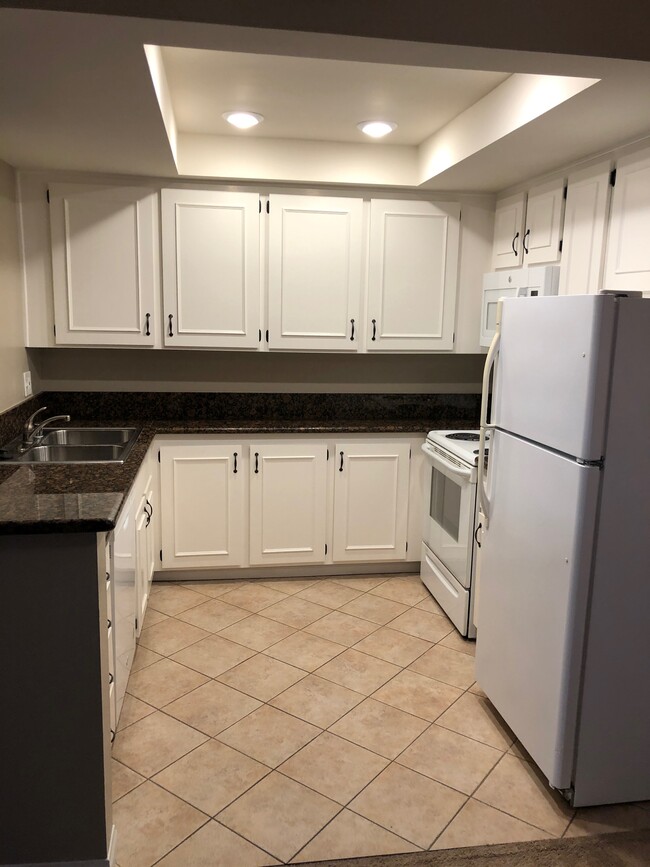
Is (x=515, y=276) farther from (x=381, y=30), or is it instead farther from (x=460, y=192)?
(x=381, y=30)

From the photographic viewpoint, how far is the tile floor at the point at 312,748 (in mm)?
2014

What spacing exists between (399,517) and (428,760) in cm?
167

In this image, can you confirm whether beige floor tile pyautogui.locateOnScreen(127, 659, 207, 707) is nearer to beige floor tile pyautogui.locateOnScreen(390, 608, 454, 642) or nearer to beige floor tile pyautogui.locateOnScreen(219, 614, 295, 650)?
beige floor tile pyautogui.locateOnScreen(219, 614, 295, 650)

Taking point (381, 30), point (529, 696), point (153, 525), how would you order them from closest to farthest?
point (381, 30)
point (529, 696)
point (153, 525)

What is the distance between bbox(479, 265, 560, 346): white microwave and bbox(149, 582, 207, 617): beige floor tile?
6.93ft

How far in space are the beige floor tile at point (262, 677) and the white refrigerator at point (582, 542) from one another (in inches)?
37.2

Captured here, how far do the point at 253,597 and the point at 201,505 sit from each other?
567 millimetres

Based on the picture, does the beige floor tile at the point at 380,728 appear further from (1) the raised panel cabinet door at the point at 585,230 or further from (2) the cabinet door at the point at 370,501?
(1) the raised panel cabinet door at the point at 585,230

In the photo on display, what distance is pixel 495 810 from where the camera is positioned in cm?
212

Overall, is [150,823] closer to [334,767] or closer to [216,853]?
[216,853]

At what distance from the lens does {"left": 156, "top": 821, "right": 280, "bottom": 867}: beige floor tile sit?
6.21 ft

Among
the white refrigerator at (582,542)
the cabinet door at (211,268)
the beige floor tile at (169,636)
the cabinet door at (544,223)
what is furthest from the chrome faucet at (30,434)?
the cabinet door at (544,223)

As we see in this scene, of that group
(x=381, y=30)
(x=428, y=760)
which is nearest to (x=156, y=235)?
(x=381, y=30)

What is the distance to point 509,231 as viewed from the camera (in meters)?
3.62
